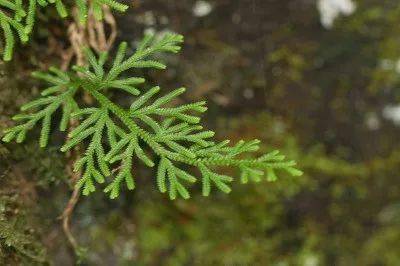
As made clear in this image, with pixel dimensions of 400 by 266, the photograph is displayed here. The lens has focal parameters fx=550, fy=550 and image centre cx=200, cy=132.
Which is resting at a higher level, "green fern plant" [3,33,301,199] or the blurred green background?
the blurred green background

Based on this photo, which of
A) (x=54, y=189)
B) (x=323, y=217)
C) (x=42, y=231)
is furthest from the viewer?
(x=323, y=217)

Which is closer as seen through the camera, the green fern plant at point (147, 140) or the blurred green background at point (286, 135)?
the green fern plant at point (147, 140)

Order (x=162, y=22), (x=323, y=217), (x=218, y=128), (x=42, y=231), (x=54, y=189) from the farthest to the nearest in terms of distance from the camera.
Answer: (x=323, y=217), (x=218, y=128), (x=162, y=22), (x=54, y=189), (x=42, y=231)

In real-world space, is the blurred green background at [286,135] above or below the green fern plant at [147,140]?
above

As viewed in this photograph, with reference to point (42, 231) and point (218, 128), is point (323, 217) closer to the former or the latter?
point (218, 128)

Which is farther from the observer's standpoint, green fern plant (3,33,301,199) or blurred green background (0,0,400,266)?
blurred green background (0,0,400,266)

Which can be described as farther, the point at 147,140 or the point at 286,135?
the point at 286,135

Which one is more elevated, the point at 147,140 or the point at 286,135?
the point at 286,135

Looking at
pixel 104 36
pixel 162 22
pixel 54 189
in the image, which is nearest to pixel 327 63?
pixel 162 22
